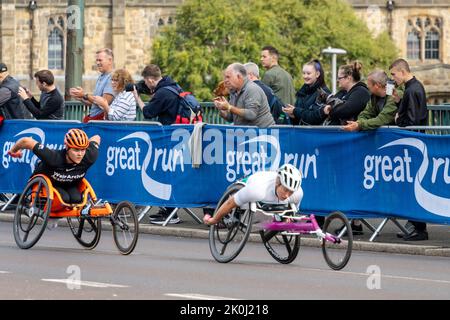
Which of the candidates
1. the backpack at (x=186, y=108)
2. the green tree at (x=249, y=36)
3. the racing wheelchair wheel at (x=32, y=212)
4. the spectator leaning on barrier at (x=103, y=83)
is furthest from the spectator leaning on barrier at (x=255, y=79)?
the green tree at (x=249, y=36)

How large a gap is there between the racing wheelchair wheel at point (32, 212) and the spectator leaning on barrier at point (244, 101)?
2.65 metres

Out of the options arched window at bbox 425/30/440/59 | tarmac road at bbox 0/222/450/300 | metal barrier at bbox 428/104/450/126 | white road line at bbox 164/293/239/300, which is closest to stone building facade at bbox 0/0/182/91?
arched window at bbox 425/30/440/59

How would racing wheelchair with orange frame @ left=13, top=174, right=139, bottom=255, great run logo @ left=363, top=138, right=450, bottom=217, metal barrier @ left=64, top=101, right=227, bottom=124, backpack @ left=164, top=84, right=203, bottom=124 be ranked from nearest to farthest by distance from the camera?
racing wheelchair with orange frame @ left=13, top=174, right=139, bottom=255, great run logo @ left=363, top=138, right=450, bottom=217, backpack @ left=164, top=84, right=203, bottom=124, metal barrier @ left=64, top=101, right=227, bottom=124

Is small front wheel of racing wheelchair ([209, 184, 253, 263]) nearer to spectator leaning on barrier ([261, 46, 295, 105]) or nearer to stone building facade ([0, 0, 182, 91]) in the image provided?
spectator leaning on barrier ([261, 46, 295, 105])

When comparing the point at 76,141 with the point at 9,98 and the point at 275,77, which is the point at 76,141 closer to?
the point at 275,77

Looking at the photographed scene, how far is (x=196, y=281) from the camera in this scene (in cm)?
1583

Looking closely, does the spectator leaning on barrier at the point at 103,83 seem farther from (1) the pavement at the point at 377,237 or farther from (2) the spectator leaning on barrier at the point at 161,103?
(1) the pavement at the point at 377,237

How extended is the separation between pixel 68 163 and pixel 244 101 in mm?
2994

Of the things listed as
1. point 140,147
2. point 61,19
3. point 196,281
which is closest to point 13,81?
point 140,147

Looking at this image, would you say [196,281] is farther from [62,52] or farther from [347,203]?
[62,52]

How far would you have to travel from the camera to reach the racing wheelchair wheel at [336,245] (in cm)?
1689

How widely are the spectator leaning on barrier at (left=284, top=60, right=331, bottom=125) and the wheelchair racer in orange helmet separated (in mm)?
3395

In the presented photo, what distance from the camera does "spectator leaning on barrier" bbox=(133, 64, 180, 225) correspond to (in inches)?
907

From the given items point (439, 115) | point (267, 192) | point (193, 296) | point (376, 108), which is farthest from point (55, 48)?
point (193, 296)
